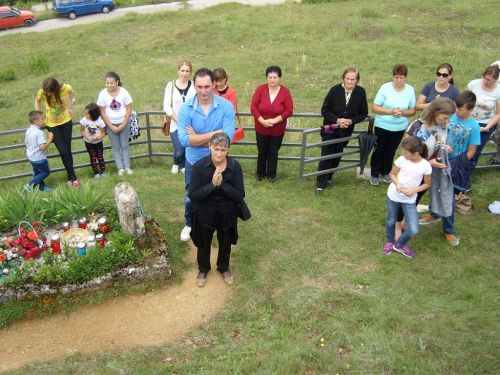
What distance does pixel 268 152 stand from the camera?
24.1 feet

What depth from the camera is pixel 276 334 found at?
4.41 meters

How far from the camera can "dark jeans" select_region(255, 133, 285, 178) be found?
23.6 ft

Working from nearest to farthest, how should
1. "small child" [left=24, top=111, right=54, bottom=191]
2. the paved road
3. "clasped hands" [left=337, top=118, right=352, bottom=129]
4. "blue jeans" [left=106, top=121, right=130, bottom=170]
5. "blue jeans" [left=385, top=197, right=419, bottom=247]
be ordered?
"blue jeans" [left=385, top=197, right=419, bottom=247]
"clasped hands" [left=337, top=118, right=352, bottom=129]
"small child" [left=24, top=111, right=54, bottom=191]
"blue jeans" [left=106, top=121, right=130, bottom=170]
the paved road

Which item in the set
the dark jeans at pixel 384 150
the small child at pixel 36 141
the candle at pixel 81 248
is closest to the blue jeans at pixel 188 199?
the candle at pixel 81 248

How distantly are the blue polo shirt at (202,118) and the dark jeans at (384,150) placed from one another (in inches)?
115

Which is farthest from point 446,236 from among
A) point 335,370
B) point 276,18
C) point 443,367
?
point 276,18

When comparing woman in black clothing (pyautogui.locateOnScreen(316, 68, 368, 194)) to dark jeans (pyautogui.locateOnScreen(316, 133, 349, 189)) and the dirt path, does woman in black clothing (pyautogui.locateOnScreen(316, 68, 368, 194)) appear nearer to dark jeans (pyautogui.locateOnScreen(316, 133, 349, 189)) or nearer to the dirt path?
dark jeans (pyautogui.locateOnScreen(316, 133, 349, 189))

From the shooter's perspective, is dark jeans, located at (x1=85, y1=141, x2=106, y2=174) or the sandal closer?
the sandal

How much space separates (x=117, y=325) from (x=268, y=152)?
3816mm

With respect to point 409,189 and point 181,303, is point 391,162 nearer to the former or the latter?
point 409,189

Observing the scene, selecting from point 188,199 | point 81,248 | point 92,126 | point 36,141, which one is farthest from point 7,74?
point 81,248

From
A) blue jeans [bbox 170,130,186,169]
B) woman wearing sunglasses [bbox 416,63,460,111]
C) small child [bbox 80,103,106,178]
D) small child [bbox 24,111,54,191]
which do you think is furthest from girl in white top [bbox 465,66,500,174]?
small child [bbox 24,111,54,191]

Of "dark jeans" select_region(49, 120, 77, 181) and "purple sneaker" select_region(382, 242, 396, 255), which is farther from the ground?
"dark jeans" select_region(49, 120, 77, 181)

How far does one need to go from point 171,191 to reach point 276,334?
3538mm
